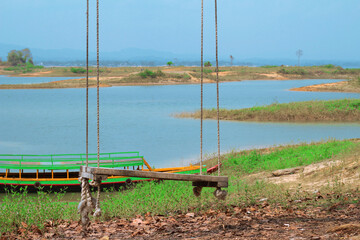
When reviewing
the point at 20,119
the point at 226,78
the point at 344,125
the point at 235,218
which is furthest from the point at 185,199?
the point at 226,78

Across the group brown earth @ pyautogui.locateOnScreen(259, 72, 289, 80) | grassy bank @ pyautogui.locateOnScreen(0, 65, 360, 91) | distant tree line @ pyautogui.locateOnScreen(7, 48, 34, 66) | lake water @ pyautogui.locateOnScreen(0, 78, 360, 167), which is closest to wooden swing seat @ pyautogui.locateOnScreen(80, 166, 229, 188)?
lake water @ pyautogui.locateOnScreen(0, 78, 360, 167)

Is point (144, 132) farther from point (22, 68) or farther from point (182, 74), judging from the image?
point (22, 68)

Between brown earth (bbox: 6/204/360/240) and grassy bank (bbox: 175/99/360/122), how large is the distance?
918 inches

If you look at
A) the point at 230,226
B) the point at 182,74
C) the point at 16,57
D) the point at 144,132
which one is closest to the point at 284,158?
the point at 230,226

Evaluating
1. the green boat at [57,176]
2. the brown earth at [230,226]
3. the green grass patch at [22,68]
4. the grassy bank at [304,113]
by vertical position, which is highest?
the green grass patch at [22,68]

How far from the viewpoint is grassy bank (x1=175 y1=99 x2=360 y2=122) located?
30.2 meters

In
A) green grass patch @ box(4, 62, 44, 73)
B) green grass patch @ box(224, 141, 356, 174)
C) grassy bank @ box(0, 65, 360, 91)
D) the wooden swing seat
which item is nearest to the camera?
the wooden swing seat

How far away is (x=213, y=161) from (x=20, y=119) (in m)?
24.6

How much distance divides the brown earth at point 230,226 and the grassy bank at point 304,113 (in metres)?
23.3

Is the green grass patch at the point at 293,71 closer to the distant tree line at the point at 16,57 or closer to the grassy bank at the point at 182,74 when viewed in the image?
the grassy bank at the point at 182,74

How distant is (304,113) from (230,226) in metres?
25.0

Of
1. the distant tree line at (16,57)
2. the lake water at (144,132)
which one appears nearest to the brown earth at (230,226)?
the lake water at (144,132)

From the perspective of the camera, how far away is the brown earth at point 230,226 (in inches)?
236

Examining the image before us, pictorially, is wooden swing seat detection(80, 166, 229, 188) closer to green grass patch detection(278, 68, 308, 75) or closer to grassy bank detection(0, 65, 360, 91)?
grassy bank detection(0, 65, 360, 91)
